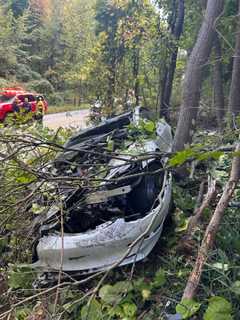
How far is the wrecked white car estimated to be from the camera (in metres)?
2.90

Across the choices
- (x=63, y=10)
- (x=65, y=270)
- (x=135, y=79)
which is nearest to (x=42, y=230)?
(x=65, y=270)

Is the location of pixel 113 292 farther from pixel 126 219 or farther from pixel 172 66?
pixel 172 66

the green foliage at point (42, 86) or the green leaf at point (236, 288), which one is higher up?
the green foliage at point (42, 86)

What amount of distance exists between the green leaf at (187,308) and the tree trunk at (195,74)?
2876 millimetres

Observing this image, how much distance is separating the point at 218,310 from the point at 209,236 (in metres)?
0.46

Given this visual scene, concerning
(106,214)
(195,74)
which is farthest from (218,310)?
(195,74)

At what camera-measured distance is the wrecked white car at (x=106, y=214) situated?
9.53 feet

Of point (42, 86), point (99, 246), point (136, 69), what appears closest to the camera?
point (99, 246)

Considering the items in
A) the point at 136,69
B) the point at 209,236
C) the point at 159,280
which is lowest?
the point at 159,280

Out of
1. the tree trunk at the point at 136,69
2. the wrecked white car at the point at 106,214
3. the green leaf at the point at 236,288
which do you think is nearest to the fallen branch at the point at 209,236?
the green leaf at the point at 236,288

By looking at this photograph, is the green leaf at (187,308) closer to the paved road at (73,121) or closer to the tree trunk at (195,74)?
the tree trunk at (195,74)

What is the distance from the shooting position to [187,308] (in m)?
2.24

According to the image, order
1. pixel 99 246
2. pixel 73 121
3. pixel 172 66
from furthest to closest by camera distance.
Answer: pixel 73 121 → pixel 172 66 → pixel 99 246

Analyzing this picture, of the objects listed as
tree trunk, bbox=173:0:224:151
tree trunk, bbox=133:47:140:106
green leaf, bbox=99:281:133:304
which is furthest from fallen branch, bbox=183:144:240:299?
tree trunk, bbox=133:47:140:106
